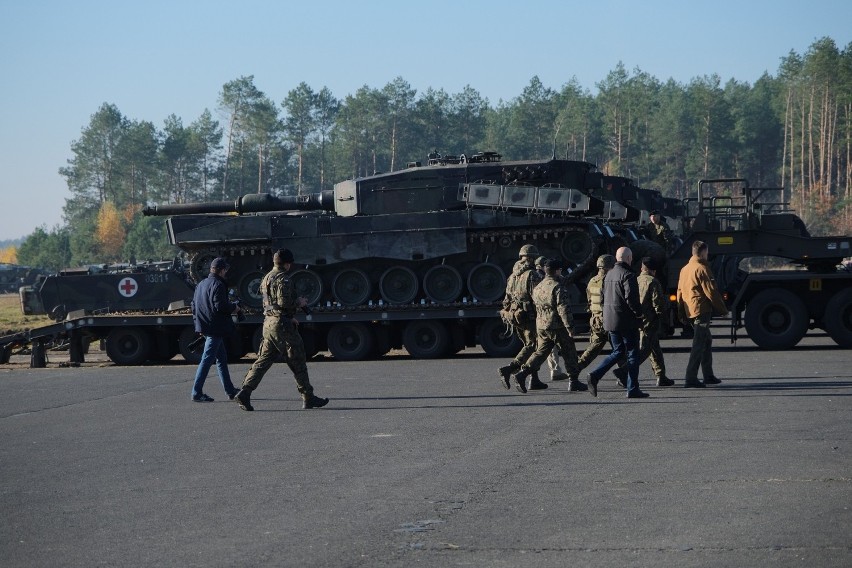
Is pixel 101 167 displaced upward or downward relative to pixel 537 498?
upward

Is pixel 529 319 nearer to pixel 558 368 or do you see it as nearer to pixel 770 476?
pixel 558 368

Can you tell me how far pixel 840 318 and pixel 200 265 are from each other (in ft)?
38.5

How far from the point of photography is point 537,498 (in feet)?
28.5

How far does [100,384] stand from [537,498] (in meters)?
11.8

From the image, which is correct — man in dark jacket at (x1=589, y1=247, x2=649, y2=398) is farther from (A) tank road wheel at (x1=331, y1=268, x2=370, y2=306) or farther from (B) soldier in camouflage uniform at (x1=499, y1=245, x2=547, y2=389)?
(A) tank road wheel at (x1=331, y1=268, x2=370, y2=306)

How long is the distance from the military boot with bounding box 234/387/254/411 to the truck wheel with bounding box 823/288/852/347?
11.2 meters

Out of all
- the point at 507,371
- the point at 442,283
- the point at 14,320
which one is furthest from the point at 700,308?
the point at 14,320

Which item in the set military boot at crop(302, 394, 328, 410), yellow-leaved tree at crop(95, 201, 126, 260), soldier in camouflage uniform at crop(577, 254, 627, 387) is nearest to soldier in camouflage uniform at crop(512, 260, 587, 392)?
soldier in camouflage uniform at crop(577, 254, 627, 387)

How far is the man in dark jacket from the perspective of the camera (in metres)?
14.5

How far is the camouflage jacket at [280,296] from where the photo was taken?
560 inches

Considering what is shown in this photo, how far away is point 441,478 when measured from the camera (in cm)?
959

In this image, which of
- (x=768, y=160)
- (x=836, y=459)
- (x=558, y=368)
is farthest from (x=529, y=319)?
(x=768, y=160)

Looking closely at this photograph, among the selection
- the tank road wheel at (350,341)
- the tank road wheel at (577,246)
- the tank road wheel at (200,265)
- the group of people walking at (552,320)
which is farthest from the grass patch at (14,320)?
the group of people walking at (552,320)

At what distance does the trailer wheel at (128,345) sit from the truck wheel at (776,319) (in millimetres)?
10976
